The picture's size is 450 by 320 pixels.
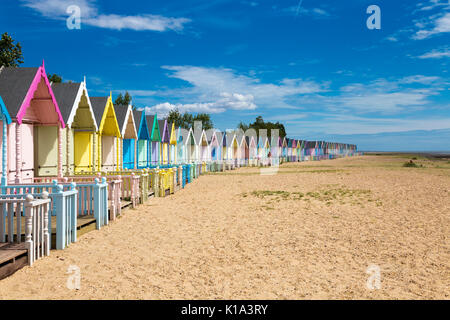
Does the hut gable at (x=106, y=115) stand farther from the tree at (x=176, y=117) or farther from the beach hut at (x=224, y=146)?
the tree at (x=176, y=117)

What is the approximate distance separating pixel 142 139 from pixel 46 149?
32.2 feet

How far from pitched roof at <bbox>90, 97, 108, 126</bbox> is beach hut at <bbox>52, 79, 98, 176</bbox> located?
642 millimetres

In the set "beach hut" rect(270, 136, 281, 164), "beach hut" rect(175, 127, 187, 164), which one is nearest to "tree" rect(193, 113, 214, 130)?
"beach hut" rect(270, 136, 281, 164)

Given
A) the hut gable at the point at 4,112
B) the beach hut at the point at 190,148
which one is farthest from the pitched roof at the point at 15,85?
the beach hut at the point at 190,148

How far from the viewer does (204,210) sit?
11.8m

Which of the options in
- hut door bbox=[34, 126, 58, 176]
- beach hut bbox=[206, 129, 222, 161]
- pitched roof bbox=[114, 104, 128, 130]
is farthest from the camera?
beach hut bbox=[206, 129, 222, 161]

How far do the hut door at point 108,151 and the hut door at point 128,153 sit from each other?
7.03ft

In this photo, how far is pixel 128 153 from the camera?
20.5 metres

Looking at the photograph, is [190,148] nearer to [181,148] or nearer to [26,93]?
[181,148]

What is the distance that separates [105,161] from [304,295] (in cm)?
1463

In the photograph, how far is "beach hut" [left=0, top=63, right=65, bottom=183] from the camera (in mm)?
9672

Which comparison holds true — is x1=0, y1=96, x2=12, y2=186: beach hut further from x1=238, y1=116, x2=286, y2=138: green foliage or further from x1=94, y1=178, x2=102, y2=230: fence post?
x1=238, y1=116, x2=286, y2=138: green foliage

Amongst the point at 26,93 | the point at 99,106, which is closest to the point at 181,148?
the point at 99,106
